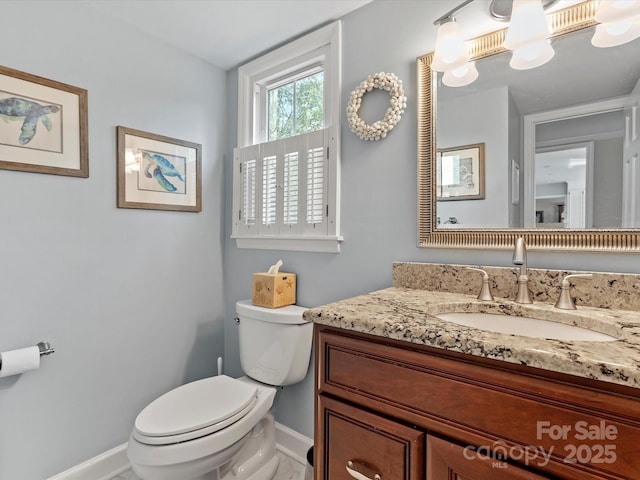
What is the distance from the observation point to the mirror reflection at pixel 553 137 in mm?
1000

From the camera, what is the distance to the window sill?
162 cm

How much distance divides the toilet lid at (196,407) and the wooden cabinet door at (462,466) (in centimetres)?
85

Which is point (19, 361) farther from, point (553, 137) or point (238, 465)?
point (553, 137)

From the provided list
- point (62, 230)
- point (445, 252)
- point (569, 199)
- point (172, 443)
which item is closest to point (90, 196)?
point (62, 230)

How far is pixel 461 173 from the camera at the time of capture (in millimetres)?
1276

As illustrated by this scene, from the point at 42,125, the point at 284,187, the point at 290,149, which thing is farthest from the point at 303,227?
A: the point at 42,125

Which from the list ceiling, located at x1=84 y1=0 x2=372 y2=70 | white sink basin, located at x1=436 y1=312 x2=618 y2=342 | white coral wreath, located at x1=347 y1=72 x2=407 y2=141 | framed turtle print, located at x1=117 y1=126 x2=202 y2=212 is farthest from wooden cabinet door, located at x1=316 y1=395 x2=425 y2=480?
ceiling, located at x1=84 y1=0 x2=372 y2=70

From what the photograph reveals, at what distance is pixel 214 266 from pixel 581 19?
6.60ft

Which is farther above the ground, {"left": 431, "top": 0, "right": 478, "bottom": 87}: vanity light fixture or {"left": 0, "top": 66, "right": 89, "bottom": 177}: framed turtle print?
{"left": 431, "top": 0, "right": 478, "bottom": 87}: vanity light fixture

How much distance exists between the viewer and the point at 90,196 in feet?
5.20

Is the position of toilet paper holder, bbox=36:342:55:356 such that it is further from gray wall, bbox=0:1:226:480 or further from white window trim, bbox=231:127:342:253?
white window trim, bbox=231:127:342:253

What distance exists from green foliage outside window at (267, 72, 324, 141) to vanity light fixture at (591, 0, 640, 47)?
110cm

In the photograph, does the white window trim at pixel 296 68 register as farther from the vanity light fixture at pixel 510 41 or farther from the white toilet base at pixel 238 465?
the white toilet base at pixel 238 465

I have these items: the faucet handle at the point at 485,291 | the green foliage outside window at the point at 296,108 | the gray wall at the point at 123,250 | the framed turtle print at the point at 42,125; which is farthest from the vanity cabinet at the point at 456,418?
the framed turtle print at the point at 42,125
